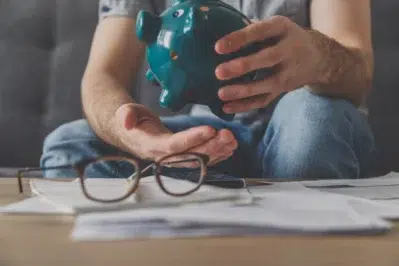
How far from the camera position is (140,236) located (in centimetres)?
47

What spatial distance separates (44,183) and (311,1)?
655mm

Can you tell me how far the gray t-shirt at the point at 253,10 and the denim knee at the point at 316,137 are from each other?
0.79ft

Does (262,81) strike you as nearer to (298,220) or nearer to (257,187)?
(257,187)

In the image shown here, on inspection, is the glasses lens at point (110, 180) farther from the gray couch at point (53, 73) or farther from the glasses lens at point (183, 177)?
the gray couch at point (53, 73)

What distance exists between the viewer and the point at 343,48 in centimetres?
95

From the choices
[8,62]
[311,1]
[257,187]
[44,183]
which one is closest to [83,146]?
[44,183]

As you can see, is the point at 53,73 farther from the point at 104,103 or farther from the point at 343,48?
the point at 343,48

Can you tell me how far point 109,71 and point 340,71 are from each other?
1.54ft

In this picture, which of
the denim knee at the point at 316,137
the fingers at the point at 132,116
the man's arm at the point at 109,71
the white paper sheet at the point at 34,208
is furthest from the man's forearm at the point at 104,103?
the white paper sheet at the point at 34,208

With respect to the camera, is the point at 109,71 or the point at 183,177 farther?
the point at 109,71

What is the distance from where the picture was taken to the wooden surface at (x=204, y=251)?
16.9 inches

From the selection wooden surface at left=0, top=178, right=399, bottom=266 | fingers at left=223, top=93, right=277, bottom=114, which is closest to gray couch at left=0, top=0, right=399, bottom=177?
fingers at left=223, top=93, right=277, bottom=114

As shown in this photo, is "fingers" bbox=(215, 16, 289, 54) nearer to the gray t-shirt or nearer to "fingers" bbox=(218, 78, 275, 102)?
"fingers" bbox=(218, 78, 275, 102)

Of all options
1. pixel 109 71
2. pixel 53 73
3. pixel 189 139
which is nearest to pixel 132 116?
pixel 189 139
